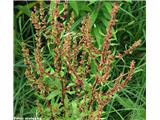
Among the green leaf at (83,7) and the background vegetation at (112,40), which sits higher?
the green leaf at (83,7)

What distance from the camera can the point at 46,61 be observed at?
1.97 metres

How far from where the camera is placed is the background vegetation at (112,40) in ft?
6.58

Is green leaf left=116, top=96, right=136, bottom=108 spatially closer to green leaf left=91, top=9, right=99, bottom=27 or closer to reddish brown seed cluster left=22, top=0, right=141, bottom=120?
reddish brown seed cluster left=22, top=0, right=141, bottom=120

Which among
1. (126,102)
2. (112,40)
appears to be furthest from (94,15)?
(126,102)

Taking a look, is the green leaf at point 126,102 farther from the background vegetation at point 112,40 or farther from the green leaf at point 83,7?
the green leaf at point 83,7

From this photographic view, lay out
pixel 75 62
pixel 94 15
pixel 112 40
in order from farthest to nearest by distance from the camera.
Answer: pixel 112 40
pixel 94 15
pixel 75 62

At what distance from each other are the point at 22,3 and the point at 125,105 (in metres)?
0.74

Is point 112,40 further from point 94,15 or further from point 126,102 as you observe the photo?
point 126,102

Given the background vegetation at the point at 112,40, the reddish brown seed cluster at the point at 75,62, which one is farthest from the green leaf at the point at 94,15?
the reddish brown seed cluster at the point at 75,62

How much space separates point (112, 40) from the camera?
212cm

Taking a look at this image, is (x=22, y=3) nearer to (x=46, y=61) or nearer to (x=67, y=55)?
(x=46, y=61)

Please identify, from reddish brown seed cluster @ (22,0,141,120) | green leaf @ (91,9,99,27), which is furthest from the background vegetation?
reddish brown seed cluster @ (22,0,141,120)

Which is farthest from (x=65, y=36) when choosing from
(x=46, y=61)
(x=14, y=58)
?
(x=14, y=58)

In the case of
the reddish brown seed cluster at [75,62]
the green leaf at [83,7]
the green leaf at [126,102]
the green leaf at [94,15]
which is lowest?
the green leaf at [126,102]
